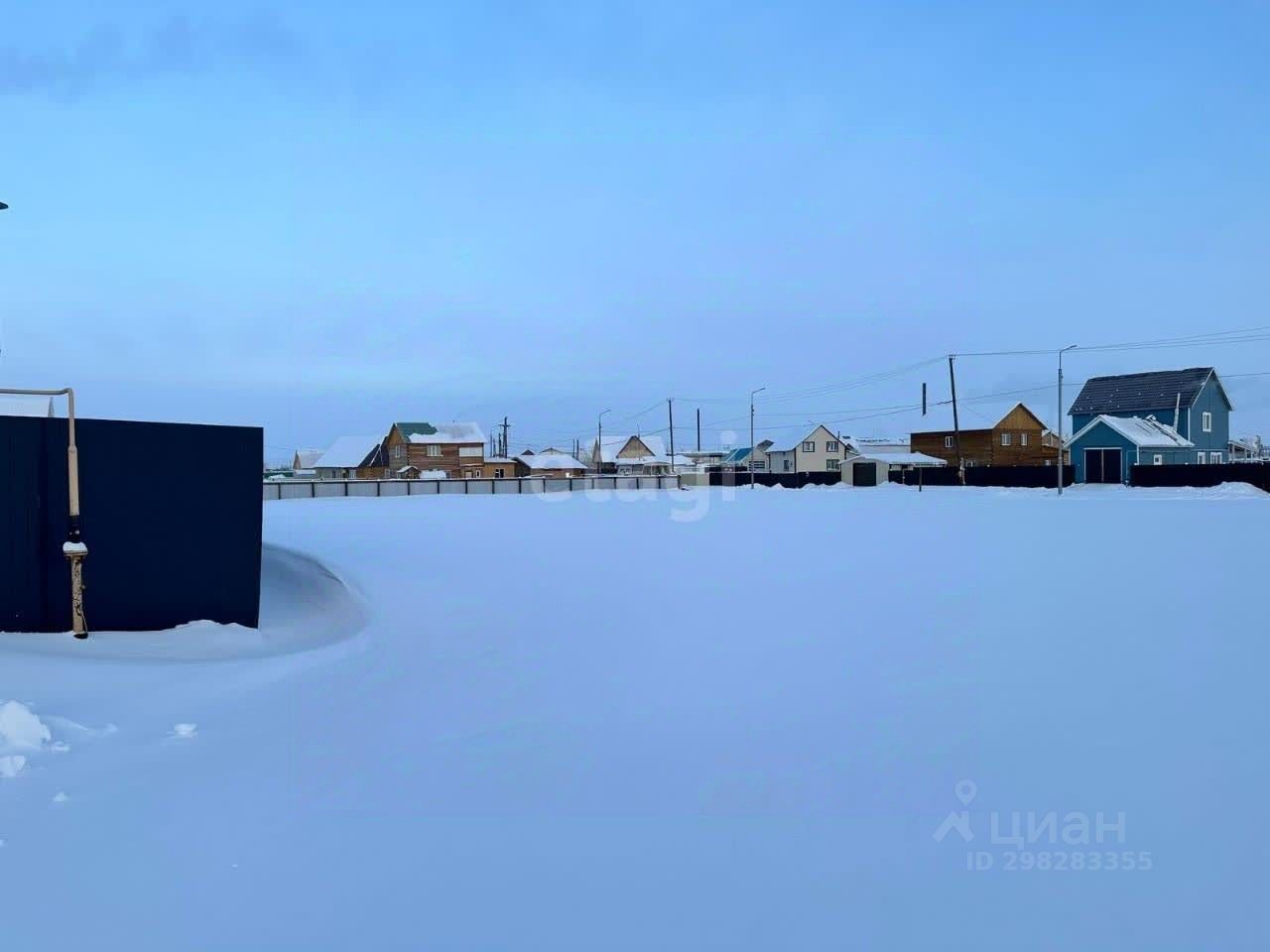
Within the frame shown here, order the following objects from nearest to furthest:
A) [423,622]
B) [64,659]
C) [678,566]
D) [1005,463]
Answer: [64,659]
[423,622]
[678,566]
[1005,463]

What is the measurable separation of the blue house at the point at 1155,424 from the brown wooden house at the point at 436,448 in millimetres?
39864

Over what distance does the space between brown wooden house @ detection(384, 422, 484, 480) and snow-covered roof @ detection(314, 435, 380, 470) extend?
4.38 feet

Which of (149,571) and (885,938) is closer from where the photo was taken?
(885,938)

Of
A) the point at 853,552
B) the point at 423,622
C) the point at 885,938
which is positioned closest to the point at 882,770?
the point at 885,938

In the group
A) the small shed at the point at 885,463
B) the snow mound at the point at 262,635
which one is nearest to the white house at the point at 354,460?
the small shed at the point at 885,463

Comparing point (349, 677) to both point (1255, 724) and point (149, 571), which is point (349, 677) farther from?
point (1255, 724)

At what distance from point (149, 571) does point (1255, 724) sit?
7706 mm

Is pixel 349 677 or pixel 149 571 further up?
pixel 149 571

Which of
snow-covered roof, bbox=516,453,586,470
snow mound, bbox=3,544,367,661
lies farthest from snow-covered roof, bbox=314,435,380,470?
snow mound, bbox=3,544,367,661

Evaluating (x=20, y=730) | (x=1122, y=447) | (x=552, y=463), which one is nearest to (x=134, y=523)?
(x=20, y=730)

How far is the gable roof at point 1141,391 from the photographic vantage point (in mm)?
45312

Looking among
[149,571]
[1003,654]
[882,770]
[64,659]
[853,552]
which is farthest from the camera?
[853,552]

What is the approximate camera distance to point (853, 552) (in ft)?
46.3

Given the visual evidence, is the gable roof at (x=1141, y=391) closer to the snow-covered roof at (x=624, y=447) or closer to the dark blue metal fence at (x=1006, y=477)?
the dark blue metal fence at (x=1006, y=477)
